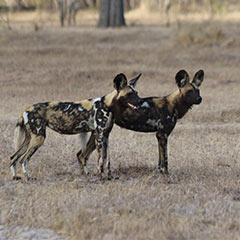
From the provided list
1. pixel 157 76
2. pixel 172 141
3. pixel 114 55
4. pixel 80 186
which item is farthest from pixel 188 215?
pixel 114 55

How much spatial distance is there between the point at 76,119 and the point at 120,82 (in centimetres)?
59

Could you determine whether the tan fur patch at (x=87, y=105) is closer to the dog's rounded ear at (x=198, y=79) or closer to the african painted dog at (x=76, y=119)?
the african painted dog at (x=76, y=119)

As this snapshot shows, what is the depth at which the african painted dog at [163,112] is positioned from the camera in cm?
695

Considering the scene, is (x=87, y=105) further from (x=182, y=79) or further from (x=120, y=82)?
(x=182, y=79)

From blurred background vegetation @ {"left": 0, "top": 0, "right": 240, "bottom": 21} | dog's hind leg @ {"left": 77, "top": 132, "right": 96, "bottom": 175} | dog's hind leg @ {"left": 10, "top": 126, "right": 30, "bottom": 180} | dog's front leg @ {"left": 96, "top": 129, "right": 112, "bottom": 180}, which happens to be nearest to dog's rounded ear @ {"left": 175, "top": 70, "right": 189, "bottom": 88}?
dog's front leg @ {"left": 96, "top": 129, "right": 112, "bottom": 180}

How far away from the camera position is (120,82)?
6.75 m

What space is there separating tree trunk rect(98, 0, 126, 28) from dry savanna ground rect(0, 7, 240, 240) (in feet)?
25.5

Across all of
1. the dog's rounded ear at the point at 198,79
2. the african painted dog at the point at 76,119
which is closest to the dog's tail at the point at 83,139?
the african painted dog at the point at 76,119

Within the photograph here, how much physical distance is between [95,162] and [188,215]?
2.59m

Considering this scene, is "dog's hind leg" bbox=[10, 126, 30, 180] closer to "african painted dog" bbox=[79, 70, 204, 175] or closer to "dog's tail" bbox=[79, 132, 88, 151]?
"dog's tail" bbox=[79, 132, 88, 151]

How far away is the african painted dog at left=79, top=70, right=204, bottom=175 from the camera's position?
695cm

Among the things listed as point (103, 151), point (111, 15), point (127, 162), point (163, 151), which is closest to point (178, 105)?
point (163, 151)

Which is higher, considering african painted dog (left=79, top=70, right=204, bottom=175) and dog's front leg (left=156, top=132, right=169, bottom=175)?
african painted dog (left=79, top=70, right=204, bottom=175)

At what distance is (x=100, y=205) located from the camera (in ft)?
19.0
